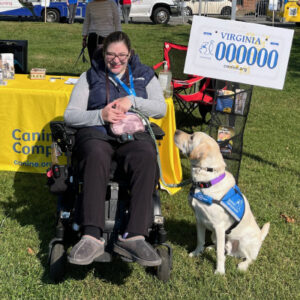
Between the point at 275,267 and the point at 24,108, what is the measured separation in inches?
113

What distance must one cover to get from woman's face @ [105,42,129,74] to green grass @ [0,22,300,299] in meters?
1.43

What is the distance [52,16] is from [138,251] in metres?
17.5

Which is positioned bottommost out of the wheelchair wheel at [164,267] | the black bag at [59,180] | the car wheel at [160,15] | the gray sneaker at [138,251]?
the wheelchair wheel at [164,267]

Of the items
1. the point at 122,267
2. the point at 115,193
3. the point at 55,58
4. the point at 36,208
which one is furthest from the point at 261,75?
the point at 55,58

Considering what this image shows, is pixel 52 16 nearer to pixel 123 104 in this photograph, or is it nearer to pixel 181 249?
pixel 123 104

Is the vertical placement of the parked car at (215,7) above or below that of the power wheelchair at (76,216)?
above

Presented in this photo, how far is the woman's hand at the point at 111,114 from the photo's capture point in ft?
10.0

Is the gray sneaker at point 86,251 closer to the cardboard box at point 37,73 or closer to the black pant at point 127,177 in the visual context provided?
the black pant at point 127,177

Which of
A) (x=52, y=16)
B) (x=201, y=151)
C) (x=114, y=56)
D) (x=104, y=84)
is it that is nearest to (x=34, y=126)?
(x=104, y=84)

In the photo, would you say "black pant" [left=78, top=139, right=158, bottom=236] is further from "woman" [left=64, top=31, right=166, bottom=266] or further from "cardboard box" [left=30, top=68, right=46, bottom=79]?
"cardboard box" [left=30, top=68, right=46, bottom=79]

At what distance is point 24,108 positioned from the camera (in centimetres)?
453

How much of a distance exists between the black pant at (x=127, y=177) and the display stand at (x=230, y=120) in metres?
1.36

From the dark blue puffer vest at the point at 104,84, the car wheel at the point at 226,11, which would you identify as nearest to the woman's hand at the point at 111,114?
the dark blue puffer vest at the point at 104,84

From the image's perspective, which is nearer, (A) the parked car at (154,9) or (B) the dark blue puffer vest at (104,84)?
(B) the dark blue puffer vest at (104,84)
